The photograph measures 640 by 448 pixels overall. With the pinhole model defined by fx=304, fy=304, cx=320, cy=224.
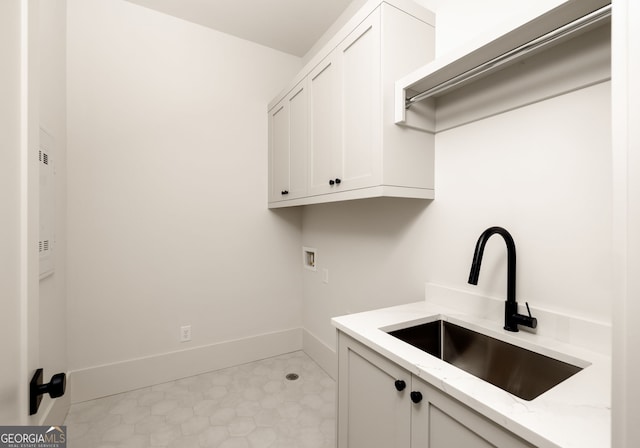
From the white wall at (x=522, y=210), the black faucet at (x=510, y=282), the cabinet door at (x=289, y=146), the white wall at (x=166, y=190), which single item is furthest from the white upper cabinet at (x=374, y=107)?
the white wall at (x=166, y=190)

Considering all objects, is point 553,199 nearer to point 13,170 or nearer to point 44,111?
point 13,170

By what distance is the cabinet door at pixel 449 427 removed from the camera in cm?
71

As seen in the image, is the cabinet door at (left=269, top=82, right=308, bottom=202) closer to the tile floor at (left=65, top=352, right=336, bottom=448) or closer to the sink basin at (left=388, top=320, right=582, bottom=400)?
the sink basin at (left=388, top=320, right=582, bottom=400)

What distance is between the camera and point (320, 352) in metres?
2.54

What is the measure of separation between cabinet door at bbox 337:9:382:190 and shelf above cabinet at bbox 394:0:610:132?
4.7 inches

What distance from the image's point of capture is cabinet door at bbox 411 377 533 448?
0.71 meters

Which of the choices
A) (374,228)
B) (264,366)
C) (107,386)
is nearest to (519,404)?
(374,228)

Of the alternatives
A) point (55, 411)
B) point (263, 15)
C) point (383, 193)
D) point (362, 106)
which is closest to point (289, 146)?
point (362, 106)

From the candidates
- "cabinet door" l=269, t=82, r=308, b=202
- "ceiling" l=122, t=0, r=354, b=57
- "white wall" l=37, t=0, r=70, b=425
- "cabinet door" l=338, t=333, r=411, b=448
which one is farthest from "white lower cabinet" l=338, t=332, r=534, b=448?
"ceiling" l=122, t=0, r=354, b=57

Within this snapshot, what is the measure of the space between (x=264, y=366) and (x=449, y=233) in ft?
6.27

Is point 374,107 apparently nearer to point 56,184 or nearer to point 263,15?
point 263,15

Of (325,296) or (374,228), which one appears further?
(325,296)

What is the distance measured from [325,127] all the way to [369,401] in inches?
56.3

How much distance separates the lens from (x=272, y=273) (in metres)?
2.76
